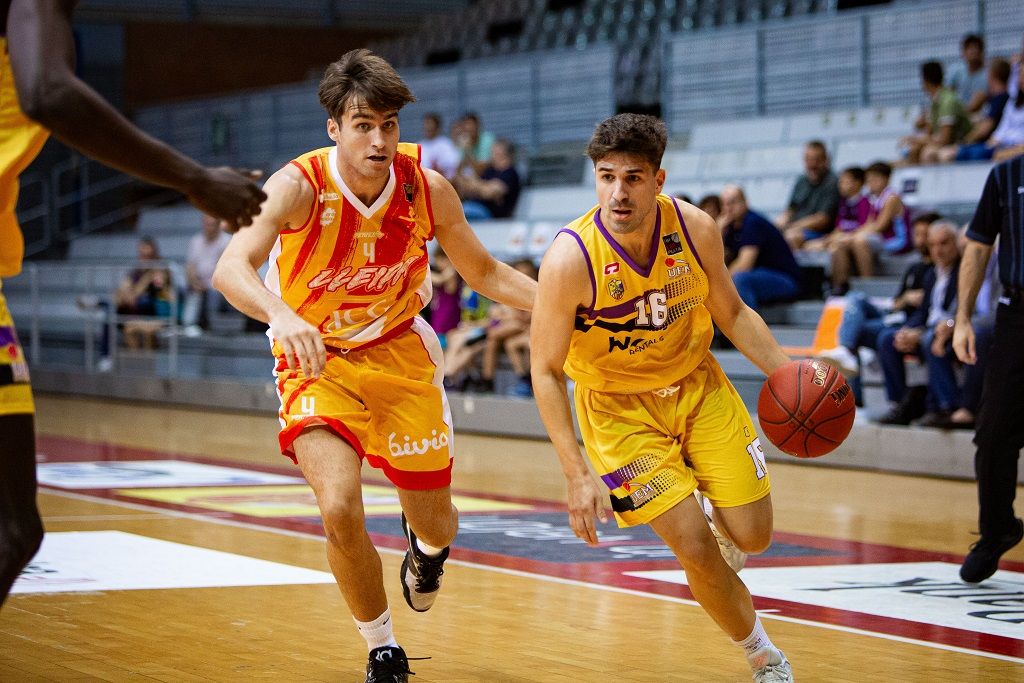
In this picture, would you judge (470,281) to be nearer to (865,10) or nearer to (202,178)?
(202,178)

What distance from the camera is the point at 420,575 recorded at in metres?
5.34

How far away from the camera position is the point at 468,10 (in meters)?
22.1

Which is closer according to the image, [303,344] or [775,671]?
[303,344]

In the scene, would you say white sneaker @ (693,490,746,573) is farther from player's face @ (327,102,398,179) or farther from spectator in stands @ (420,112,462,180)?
spectator in stands @ (420,112,462,180)

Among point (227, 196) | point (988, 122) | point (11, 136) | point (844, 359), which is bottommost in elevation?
point (844, 359)

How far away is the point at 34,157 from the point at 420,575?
2.62 metres

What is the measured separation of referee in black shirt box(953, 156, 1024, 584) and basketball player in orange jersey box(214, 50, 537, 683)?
2337 millimetres

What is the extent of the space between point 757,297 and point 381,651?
8208 mm

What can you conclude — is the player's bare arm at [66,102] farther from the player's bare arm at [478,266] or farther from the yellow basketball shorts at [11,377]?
the player's bare arm at [478,266]

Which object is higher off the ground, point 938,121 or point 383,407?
point 938,121

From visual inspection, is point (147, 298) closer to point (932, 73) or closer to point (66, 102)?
point (932, 73)

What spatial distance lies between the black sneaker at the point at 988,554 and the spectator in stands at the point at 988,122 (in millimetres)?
6876

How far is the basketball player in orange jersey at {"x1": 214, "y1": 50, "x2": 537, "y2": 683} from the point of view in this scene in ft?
14.8

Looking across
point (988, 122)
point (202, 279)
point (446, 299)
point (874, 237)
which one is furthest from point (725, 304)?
point (202, 279)
